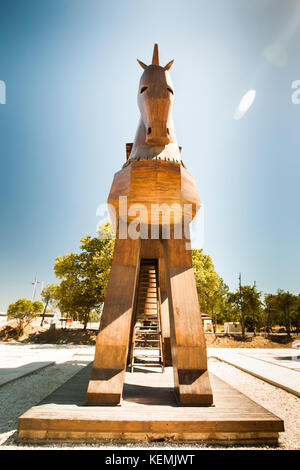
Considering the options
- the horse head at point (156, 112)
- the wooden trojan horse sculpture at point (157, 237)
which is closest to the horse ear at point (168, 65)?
the wooden trojan horse sculpture at point (157, 237)

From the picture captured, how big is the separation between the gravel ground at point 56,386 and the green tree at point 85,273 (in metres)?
8.95

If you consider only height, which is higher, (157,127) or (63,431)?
(157,127)

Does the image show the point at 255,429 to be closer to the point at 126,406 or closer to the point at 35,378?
the point at 126,406

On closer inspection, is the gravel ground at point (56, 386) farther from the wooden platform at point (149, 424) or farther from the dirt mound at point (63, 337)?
the dirt mound at point (63, 337)

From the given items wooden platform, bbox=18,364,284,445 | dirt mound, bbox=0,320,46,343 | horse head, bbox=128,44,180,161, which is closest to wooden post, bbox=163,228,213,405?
wooden platform, bbox=18,364,284,445

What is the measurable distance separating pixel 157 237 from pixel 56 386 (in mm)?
5682

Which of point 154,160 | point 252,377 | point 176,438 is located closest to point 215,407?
point 176,438

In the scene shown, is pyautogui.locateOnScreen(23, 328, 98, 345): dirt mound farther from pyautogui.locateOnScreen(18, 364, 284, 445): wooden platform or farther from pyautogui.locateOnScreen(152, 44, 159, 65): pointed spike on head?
pyautogui.locateOnScreen(152, 44, 159, 65): pointed spike on head

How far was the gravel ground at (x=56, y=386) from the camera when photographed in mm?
3139

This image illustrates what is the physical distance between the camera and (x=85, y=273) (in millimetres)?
19656

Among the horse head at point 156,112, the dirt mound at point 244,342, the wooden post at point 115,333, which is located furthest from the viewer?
the dirt mound at point 244,342
